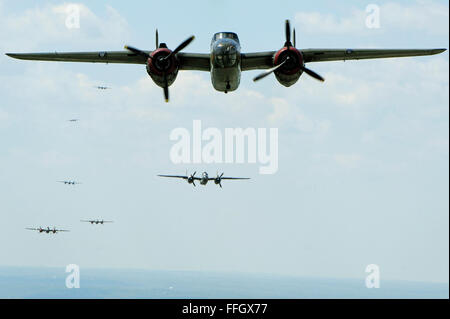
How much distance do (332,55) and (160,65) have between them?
37.7ft

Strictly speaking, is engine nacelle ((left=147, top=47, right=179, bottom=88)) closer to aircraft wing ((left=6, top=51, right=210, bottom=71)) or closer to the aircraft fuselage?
aircraft wing ((left=6, top=51, right=210, bottom=71))

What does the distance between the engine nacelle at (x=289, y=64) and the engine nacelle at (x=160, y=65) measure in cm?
637

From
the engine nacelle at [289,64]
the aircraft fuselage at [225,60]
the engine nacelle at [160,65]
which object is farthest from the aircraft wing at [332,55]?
the engine nacelle at [160,65]

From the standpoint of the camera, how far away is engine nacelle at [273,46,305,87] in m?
32.5

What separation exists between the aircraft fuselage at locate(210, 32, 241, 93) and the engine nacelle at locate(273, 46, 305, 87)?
8.57 feet

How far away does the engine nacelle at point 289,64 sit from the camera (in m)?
32.5

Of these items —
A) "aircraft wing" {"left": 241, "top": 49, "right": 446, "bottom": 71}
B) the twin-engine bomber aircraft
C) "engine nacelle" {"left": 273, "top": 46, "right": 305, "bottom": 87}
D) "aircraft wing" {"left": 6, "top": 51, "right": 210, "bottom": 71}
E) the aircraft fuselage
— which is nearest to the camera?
the aircraft fuselage

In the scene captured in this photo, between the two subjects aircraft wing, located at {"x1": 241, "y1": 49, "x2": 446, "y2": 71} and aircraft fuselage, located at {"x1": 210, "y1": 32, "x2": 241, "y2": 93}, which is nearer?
aircraft fuselage, located at {"x1": 210, "y1": 32, "x2": 241, "y2": 93}

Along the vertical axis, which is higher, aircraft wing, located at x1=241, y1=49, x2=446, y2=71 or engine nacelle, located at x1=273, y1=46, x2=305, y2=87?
aircraft wing, located at x1=241, y1=49, x2=446, y2=71

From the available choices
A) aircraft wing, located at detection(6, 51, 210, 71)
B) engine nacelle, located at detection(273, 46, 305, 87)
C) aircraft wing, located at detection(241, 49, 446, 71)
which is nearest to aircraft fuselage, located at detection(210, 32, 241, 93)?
engine nacelle, located at detection(273, 46, 305, 87)
